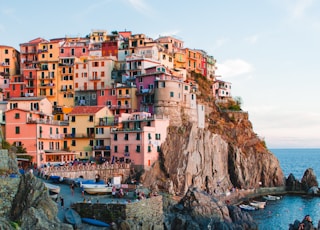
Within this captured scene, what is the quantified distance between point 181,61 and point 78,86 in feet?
74.2

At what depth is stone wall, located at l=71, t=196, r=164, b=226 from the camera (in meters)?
35.2

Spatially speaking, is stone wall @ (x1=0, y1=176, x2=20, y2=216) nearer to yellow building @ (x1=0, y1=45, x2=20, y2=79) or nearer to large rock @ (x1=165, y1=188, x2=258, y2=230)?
large rock @ (x1=165, y1=188, x2=258, y2=230)

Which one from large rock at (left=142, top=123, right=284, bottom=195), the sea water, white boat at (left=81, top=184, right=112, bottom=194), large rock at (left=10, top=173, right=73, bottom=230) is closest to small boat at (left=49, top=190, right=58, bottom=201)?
white boat at (left=81, top=184, right=112, bottom=194)

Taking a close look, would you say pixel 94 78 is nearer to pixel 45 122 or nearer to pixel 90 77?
pixel 90 77

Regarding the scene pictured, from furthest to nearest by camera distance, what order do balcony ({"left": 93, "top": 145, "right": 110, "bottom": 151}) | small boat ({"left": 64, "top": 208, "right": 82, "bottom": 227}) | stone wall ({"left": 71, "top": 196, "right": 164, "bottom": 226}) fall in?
balcony ({"left": 93, "top": 145, "right": 110, "bottom": 151}) → stone wall ({"left": 71, "top": 196, "right": 164, "bottom": 226}) → small boat ({"left": 64, "top": 208, "right": 82, "bottom": 227})

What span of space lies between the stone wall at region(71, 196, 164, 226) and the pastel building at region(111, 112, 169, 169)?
32573mm

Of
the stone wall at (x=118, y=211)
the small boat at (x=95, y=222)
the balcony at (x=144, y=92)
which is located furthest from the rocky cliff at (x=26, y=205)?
the balcony at (x=144, y=92)

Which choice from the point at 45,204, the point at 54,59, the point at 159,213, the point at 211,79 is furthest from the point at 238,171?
the point at 45,204

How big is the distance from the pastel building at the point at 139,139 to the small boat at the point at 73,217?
3496 cm

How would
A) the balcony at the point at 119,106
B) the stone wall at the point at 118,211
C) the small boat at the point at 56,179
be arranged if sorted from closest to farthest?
1. the stone wall at the point at 118,211
2. the small boat at the point at 56,179
3. the balcony at the point at 119,106

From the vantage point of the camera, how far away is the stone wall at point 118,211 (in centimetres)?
3519

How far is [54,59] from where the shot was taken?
88250mm

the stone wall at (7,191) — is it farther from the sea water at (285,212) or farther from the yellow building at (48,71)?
the yellow building at (48,71)

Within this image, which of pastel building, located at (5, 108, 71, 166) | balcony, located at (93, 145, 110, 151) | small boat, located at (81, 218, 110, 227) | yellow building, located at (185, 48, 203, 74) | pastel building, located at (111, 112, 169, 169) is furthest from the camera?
yellow building, located at (185, 48, 203, 74)
